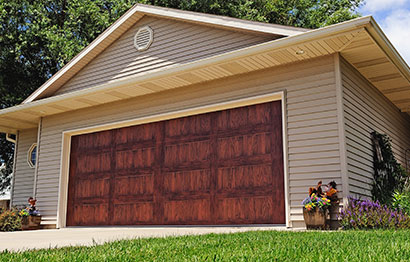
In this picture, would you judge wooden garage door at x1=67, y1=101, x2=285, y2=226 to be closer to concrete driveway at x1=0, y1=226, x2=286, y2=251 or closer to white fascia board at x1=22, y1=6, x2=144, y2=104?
concrete driveway at x1=0, y1=226, x2=286, y2=251

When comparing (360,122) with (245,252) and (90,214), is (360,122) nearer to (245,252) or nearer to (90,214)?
(245,252)

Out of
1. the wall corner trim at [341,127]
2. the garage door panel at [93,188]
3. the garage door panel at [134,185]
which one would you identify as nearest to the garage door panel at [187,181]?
Result: the garage door panel at [134,185]

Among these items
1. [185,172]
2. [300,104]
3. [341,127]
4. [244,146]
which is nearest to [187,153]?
[185,172]

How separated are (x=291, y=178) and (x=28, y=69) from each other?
1523 cm

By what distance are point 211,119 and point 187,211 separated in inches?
76.9

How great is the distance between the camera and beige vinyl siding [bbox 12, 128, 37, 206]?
13.6m

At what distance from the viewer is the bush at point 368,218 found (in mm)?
6879

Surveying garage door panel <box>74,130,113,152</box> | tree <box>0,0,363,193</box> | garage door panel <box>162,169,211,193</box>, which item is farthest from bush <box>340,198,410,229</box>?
tree <box>0,0,363,193</box>

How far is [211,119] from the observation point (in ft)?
30.2

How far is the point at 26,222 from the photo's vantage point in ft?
36.2

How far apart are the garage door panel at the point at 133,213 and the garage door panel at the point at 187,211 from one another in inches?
18.1

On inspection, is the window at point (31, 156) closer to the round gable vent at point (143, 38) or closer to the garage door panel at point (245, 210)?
the round gable vent at point (143, 38)

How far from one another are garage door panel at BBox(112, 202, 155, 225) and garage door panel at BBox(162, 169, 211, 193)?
0.61 m

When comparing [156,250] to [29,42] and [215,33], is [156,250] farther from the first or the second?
[29,42]
